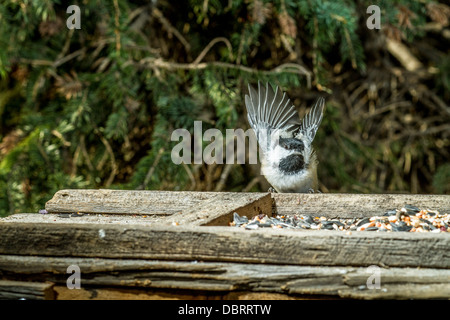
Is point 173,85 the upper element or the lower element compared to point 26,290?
upper

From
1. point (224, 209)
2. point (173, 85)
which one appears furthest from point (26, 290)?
point (173, 85)

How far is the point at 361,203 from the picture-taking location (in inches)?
56.9

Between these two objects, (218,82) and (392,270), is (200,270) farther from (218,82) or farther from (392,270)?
(218,82)

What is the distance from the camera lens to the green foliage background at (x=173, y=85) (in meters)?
1.97

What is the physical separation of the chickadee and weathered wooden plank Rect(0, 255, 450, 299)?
791mm

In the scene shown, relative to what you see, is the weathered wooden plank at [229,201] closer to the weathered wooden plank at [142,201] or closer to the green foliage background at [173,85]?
the weathered wooden plank at [142,201]

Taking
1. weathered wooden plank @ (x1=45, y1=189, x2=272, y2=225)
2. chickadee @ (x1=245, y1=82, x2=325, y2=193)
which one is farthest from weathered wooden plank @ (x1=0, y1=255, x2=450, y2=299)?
chickadee @ (x1=245, y1=82, x2=325, y2=193)

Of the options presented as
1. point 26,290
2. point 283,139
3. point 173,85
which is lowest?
point 26,290

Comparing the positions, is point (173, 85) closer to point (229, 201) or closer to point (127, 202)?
point (127, 202)

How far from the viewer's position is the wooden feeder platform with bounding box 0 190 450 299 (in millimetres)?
966

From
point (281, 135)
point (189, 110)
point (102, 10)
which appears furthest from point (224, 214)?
point (102, 10)

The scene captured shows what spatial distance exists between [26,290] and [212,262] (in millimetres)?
348

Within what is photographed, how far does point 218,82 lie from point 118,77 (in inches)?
14.0

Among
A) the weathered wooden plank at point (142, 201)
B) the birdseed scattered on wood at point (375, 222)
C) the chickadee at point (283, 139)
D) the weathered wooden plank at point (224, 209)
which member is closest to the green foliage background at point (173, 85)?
the chickadee at point (283, 139)
